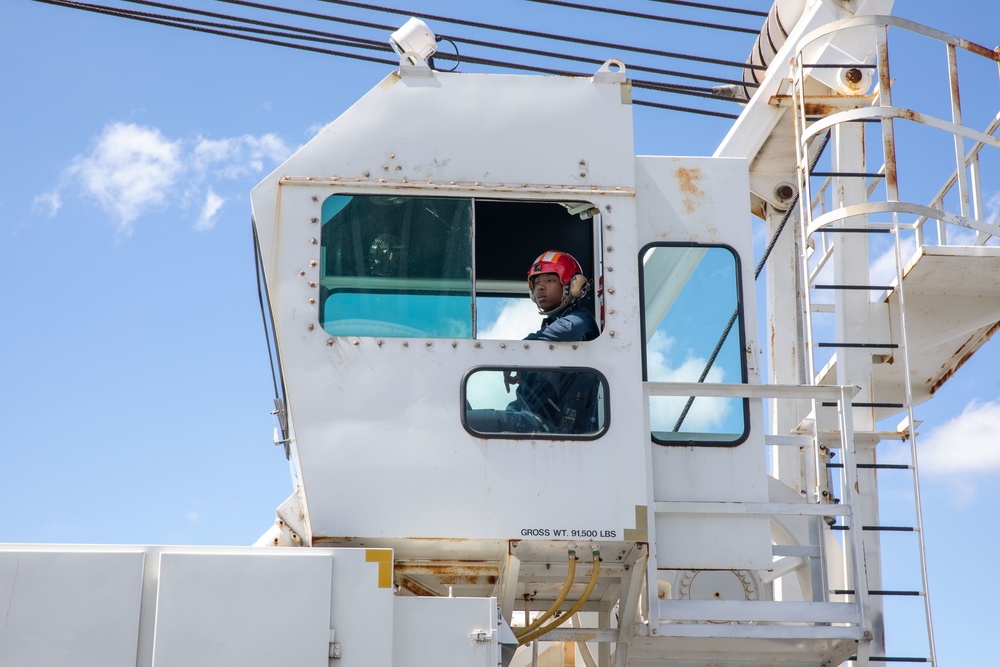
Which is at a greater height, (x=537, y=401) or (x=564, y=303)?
(x=564, y=303)

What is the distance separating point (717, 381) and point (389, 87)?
255 centimetres

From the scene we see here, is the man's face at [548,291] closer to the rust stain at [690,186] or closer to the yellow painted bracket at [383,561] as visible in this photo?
the rust stain at [690,186]

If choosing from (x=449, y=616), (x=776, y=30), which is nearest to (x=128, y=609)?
(x=449, y=616)

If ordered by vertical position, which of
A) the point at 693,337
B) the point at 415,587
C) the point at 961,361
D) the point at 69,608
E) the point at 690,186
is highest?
the point at 690,186

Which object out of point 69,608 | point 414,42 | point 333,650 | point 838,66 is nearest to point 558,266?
point 414,42

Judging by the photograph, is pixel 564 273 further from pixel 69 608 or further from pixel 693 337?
pixel 69 608

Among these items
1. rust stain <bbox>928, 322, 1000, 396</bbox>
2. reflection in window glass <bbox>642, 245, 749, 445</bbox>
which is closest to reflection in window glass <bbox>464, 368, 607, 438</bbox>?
reflection in window glass <bbox>642, 245, 749, 445</bbox>

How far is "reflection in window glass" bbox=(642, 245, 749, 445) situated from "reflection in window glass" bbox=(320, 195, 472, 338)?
1092 millimetres

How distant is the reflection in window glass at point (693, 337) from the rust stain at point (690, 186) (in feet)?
0.88

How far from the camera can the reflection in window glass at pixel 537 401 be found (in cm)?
634

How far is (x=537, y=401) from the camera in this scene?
6398mm

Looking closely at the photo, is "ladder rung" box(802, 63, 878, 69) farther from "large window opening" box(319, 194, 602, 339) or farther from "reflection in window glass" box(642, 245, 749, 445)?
"large window opening" box(319, 194, 602, 339)

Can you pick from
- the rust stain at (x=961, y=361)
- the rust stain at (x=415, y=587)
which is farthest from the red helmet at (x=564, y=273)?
the rust stain at (x=961, y=361)

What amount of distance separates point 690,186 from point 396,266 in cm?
183
